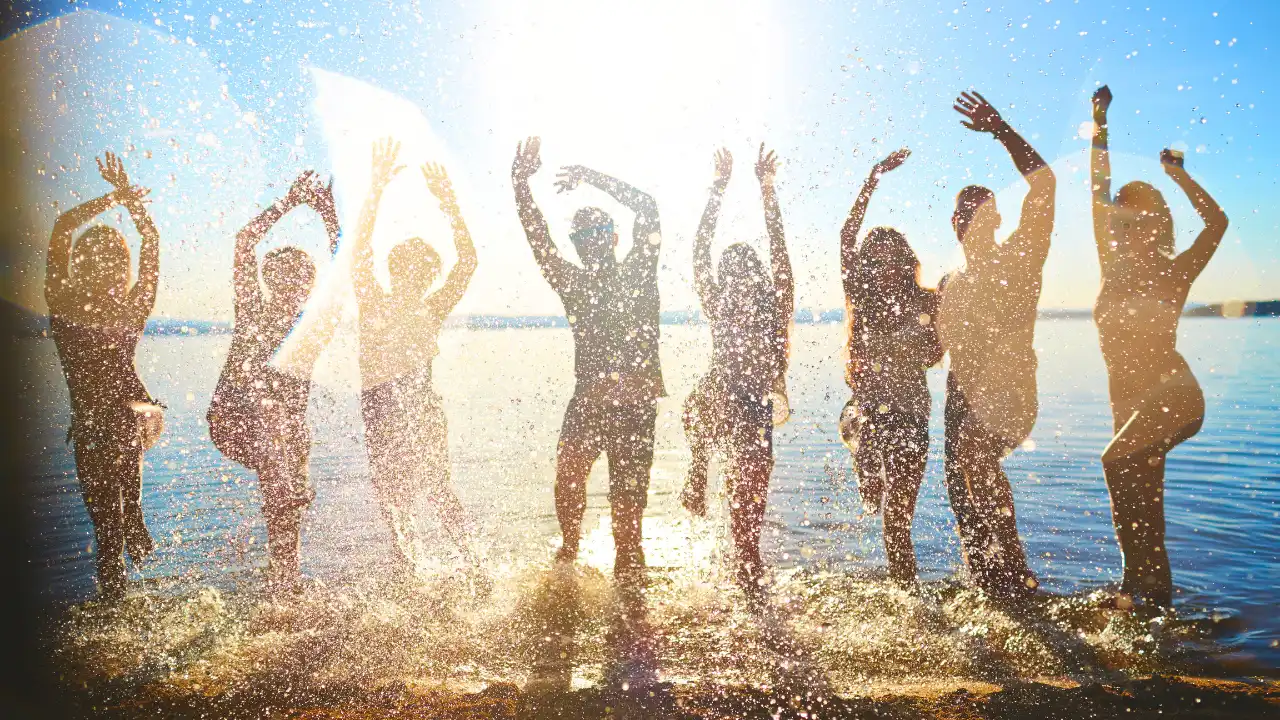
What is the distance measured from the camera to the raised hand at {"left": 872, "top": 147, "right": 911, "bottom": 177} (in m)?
5.35

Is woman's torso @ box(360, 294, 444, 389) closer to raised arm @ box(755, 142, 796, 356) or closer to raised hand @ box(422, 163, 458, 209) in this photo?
raised hand @ box(422, 163, 458, 209)

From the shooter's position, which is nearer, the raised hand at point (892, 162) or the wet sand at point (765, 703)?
the wet sand at point (765, 703)

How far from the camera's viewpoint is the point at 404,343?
5.57 meters

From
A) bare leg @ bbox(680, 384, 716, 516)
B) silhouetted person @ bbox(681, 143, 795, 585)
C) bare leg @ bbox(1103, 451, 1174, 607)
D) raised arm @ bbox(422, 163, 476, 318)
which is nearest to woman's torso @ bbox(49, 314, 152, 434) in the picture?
raised arm @ bbox(422, 163, 476, 318)

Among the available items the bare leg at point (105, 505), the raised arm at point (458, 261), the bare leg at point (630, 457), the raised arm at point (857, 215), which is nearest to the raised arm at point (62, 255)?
the bare leg at point (105, 505)

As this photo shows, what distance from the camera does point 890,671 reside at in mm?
3924

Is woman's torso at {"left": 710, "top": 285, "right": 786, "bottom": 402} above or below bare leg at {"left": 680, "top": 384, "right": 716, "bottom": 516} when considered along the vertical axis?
above

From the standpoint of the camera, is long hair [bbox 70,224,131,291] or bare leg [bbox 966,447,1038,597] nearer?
bare leg [bbox 966,447,1038,597]

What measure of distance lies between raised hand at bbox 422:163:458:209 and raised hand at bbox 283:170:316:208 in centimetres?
86

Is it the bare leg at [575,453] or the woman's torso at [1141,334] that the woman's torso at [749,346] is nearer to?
the bare leg at [575,453]

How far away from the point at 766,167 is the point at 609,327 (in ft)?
5.83

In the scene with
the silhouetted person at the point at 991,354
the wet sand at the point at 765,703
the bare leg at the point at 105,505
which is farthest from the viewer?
the bare leg at the point at 105,505

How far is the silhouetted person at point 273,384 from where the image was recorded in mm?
5227

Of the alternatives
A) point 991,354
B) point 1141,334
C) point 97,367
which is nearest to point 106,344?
point 97,367
